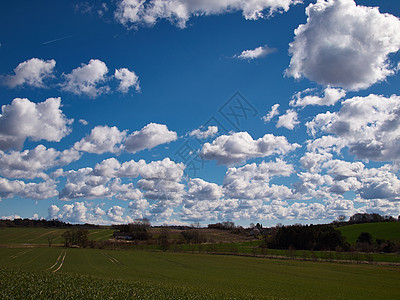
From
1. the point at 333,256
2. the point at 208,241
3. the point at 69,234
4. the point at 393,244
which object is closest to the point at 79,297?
the point at 333,256

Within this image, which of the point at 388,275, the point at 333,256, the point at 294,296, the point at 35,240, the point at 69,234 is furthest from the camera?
the point at 35,240

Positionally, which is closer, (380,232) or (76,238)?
(76,238)

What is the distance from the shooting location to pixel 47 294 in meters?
22.6

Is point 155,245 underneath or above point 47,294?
underneath

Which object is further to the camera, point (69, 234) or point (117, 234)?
point (117, 234)

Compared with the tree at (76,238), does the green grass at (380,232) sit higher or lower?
higher

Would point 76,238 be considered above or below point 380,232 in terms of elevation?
below

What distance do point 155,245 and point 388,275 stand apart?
288ft

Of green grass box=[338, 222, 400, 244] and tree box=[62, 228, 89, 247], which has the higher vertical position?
green grass box=[338, 222, 400, 244]

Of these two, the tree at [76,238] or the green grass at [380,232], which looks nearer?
the green grass at [380,232]

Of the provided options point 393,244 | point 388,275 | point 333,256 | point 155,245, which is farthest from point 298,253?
point 155,245

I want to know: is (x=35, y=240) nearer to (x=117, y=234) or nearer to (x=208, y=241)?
(x=117, y=234)

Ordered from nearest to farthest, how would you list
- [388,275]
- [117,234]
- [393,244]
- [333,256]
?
[388,275] < [333,256] < [393,244] < [117,234]

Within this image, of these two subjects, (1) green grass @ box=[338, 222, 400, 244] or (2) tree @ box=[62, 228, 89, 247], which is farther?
(2) tree @ box=[62, 228, 89, 247]
